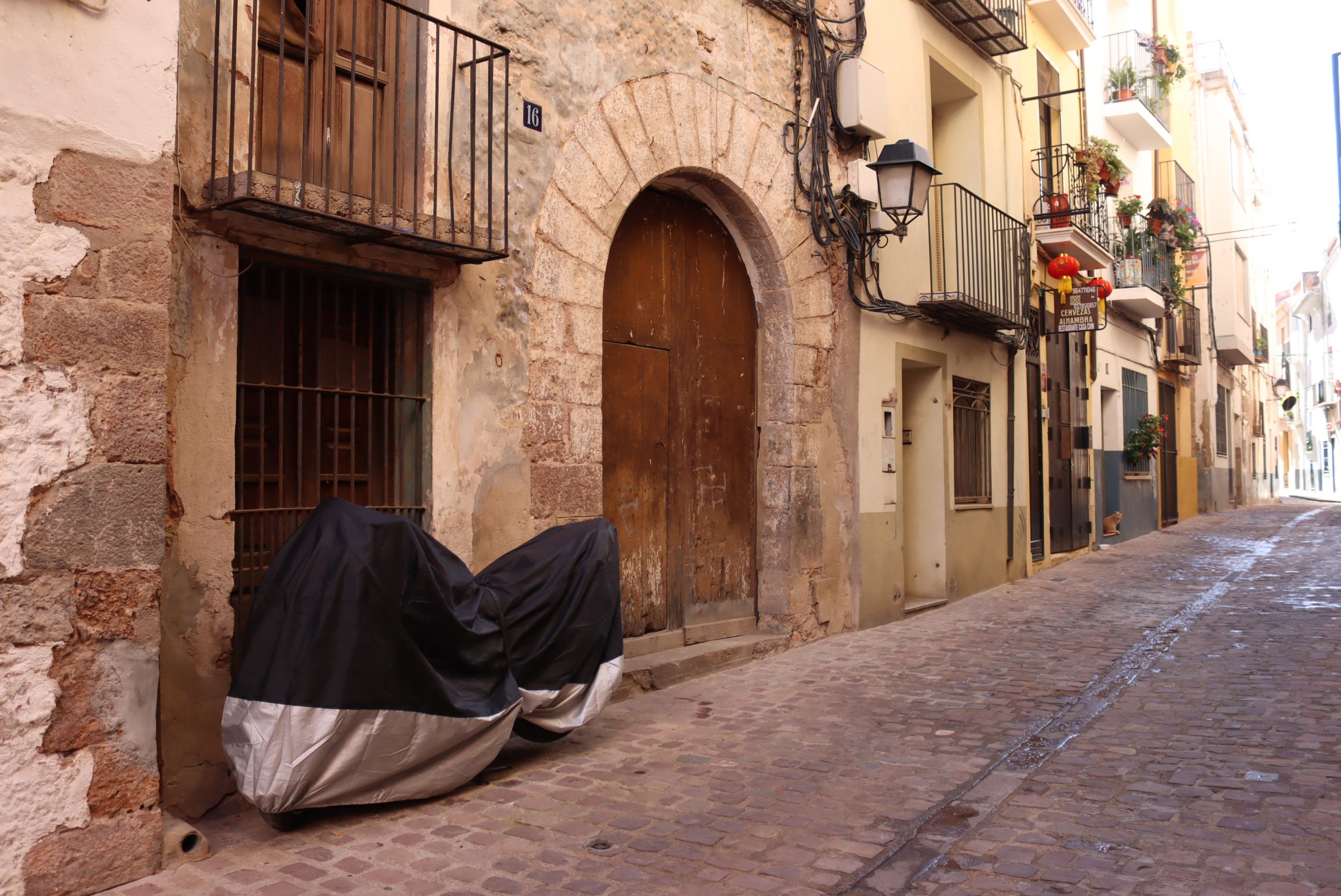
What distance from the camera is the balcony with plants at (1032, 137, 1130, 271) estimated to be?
1233cm

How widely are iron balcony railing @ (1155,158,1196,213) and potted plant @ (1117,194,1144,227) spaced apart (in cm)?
437

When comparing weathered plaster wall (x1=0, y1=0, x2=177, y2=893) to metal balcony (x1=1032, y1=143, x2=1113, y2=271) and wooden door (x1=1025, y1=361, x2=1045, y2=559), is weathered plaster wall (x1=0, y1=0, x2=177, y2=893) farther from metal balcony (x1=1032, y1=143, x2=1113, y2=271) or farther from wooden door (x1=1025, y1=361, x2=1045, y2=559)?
metal balcony (x1=1032, y1=143, x2=1113, y2=271)

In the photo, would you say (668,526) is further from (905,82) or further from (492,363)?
(905,82)

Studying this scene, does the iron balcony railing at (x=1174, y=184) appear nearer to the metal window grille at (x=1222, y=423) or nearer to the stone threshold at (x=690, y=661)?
the metal window grille at (x=1222, y=423)

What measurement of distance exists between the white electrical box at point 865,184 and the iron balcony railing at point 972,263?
1109mm

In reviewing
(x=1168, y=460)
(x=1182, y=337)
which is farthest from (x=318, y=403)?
(x=1182, y=337)

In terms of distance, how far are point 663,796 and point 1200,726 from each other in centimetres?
273

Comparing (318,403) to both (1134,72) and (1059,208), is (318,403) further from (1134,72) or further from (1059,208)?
(1134,72)

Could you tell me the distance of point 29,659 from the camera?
3.07 m

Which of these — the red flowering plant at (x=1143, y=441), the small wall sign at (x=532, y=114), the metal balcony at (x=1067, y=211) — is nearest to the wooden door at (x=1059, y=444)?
the metal balcony at (x=1067, y=211)

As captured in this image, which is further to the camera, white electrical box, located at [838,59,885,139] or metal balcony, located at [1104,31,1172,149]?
metal balcony, located at [1104,31,1172,149]

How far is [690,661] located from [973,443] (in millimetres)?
→ 5213

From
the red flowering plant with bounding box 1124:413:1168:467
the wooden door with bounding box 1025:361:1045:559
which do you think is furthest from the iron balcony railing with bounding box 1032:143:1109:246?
the red flowering plant with bounding box 1124:413:1168:467

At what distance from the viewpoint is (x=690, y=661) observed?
20.8 ft
